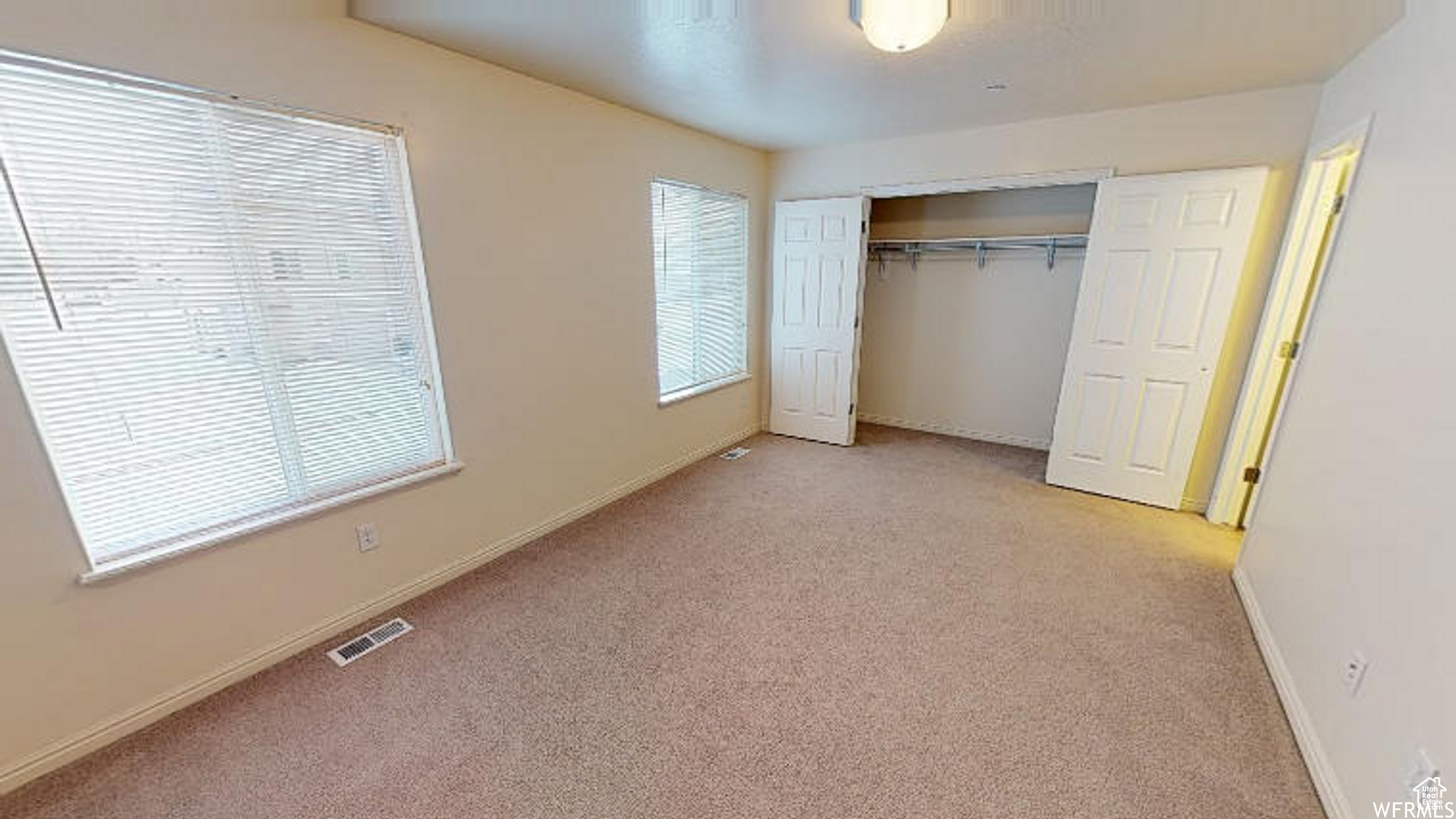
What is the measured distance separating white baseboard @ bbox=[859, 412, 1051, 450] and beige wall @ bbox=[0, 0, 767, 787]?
229 centimetres

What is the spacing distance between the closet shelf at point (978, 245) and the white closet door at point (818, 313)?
0.66m

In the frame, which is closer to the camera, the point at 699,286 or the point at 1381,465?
the point at 1381,465

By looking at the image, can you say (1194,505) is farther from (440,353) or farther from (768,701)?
(440,353)

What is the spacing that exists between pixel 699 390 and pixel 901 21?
8.95ft

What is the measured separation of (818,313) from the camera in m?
4.34

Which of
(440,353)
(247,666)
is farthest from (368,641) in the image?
(440,353)

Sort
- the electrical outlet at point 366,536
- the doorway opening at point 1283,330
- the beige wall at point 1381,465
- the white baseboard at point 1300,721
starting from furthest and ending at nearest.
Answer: the doorway opening at point 1283,330, the electrical outlet at point 366,536, the white baseboard at point 1300,721, the beige wall at point 1381,465

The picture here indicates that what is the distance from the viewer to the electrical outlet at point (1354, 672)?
4.73 feet

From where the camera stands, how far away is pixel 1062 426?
357 centimetres

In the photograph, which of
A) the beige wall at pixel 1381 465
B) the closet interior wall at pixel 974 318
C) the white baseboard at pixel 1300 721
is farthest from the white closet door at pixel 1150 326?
the white baseboard at pixel 1300 721

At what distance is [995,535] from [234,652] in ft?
11.2

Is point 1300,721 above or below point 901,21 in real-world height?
below

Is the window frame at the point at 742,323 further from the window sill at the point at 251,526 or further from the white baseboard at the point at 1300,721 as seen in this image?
the white baseboard at the point at 1300,721

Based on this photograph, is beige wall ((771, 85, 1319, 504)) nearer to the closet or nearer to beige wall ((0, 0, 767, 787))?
the closet
